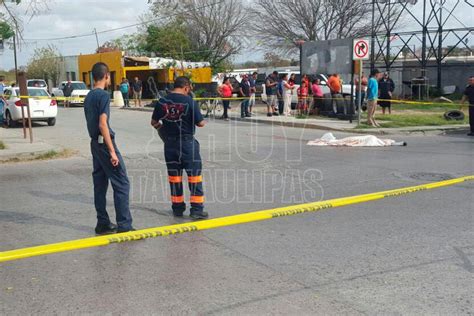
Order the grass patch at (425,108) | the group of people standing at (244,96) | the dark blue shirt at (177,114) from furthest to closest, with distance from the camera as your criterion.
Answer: the grass patch at (425,108) < the group of people standing at (244,96) < the dark blue shirt at (177,114)

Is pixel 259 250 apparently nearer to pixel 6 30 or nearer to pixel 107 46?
pixel 6 30

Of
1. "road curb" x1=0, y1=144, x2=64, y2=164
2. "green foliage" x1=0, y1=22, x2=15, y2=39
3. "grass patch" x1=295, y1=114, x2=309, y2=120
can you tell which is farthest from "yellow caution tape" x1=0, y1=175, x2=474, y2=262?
"grass patch" x1=295, y1=114, x2=309, y2=120

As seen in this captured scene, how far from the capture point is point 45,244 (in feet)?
18.7

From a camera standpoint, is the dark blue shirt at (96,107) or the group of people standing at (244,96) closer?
the dark blue shirt at (96,107)

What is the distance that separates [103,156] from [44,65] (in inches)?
1999

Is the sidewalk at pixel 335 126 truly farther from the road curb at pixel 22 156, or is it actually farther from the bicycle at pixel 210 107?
the road curb at pixel 22 156

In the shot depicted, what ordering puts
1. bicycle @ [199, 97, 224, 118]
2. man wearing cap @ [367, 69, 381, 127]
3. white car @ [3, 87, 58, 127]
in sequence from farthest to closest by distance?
1. bicycle @ [199, 97, 224, 118]
2. white car @ [3, 87, 58, 127]
3. man wearing cap @ [367, 69, 381, 127]

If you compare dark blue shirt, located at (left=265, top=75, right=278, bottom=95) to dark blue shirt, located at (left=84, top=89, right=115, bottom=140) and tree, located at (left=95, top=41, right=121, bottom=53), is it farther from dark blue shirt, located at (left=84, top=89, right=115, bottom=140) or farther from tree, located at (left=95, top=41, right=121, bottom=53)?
tree, located at (left=95, top=41, right=121, bottom=53)

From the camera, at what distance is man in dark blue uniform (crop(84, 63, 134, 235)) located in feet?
19.0

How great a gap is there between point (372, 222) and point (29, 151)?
29.6 ft

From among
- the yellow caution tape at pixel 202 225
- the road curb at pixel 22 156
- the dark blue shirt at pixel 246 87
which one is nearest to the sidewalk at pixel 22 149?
the road curb at pixel 22 156

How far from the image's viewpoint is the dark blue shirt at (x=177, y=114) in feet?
21.3

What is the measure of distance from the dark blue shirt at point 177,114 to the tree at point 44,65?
46.2 metres

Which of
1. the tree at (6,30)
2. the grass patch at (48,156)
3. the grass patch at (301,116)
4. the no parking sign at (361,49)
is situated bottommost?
the grass patch at (48,156)
